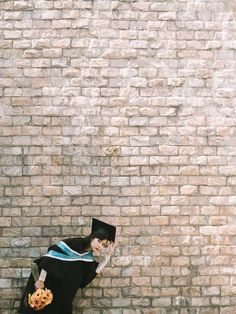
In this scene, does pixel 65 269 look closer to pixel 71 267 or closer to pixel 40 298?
pixel 71 267

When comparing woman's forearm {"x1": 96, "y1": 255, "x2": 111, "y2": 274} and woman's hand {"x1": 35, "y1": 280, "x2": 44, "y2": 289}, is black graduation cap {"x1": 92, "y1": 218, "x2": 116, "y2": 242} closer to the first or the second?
woman's forearm {"x1": 96, "y1": 255, "x2": 111, "y2": 274}

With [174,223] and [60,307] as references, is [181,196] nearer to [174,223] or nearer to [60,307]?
[174,223]

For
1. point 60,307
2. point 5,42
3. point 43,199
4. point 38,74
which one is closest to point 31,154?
point 43,199

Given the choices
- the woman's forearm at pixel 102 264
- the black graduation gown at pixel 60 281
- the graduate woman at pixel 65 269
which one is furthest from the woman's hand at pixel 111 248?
the black graduation gown at pixel 60 281

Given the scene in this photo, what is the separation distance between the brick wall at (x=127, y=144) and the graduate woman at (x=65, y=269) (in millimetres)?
519

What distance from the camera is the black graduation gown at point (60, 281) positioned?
5227mm

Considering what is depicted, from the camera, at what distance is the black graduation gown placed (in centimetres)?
523

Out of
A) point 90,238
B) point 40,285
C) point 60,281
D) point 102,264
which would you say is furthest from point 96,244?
point 40,285

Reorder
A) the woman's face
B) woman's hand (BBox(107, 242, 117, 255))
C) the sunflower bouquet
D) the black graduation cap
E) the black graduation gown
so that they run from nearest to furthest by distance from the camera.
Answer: the sunflower bouquet < the black graduation gown < the woman's face < the black graduation cap < woman's hand (BBox(107, 242, 117, 255))

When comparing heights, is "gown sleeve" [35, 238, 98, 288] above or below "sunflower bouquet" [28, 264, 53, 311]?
above

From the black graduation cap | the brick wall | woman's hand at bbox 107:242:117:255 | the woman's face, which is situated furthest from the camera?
the brick wall

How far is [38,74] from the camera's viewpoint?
6086 millimetres

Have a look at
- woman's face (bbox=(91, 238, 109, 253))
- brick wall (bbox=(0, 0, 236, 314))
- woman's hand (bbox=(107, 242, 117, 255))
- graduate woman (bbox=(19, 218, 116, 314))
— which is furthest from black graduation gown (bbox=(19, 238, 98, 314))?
brick wall (bbox=(0, 0, 236, 314))

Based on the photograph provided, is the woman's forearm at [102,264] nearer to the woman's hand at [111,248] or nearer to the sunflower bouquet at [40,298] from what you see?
the woman's hand at [111,248]
